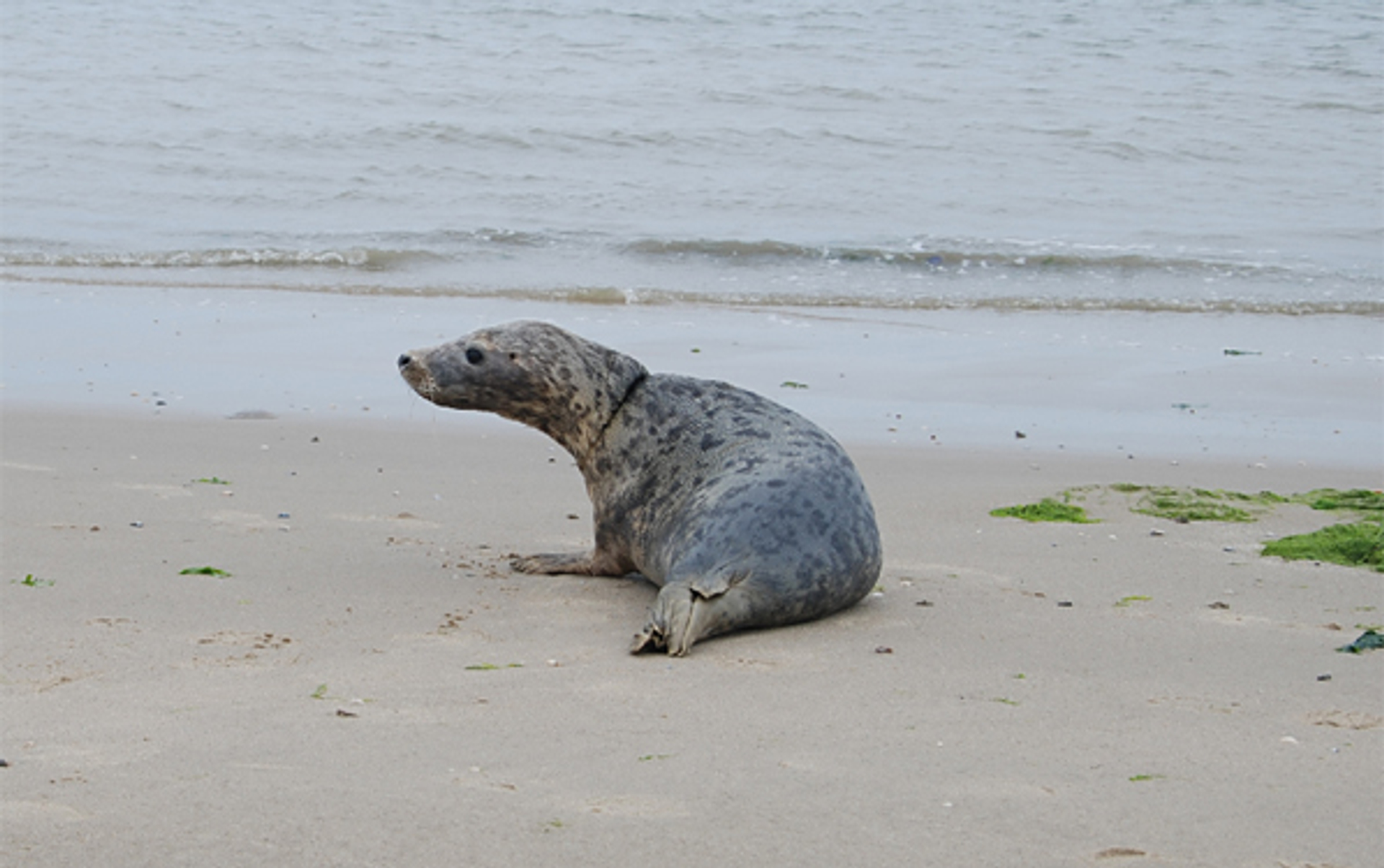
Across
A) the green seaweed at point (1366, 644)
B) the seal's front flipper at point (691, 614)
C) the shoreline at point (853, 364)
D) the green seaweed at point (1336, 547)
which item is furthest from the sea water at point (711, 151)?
the green seaweed at point (1366, 644)

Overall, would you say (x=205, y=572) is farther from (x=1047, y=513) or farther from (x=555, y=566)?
(x=1047, y=513)

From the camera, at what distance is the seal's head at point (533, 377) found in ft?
17.1

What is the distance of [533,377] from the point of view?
17.3 feet

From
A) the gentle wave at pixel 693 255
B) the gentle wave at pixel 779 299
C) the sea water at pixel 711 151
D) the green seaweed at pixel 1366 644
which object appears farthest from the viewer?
the sea water at pixel 711 151

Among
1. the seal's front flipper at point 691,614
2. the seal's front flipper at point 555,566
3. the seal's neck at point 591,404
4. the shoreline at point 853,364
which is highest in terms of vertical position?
the seal's neck at point 591,404

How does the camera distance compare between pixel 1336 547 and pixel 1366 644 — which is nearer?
pixel 1366 644

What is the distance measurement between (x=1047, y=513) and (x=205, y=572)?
325cm

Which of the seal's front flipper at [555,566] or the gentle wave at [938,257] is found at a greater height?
the seal's front flipper at [555,566]

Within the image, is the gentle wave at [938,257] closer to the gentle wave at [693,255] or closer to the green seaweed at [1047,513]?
the gentle wave at [693,255]

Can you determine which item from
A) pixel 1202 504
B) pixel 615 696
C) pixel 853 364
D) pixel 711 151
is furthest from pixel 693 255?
pixel 615 696

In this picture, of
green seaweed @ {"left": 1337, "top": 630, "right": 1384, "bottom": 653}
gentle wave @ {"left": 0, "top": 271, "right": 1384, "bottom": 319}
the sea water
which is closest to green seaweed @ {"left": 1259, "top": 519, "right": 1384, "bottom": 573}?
green seaweed @ {"left": 1337, "top": 630, "right": 1384, "bottom": 653}

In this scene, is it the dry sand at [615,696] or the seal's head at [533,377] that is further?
the seal's head at [533,377]

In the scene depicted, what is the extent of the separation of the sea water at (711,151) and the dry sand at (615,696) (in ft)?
22.4

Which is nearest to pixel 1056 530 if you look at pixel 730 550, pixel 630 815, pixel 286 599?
pixel 730 550
